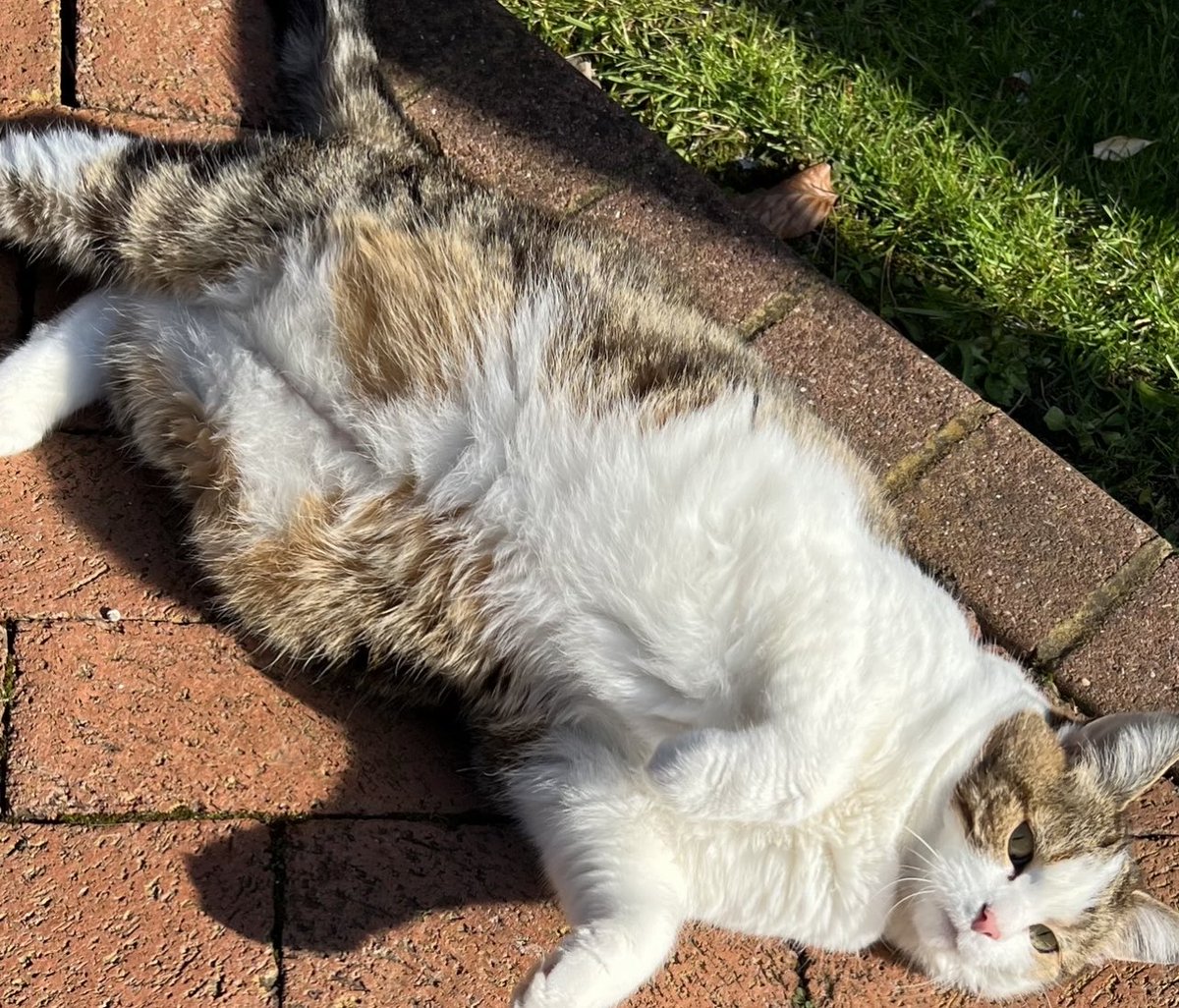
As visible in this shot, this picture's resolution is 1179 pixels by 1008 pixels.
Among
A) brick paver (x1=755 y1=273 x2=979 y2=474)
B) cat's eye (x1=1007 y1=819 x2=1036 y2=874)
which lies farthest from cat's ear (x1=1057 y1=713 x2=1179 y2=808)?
brick paver (x1=755 y1=273 x2=979 y2=474)

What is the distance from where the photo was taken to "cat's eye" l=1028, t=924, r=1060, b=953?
2.52 meters

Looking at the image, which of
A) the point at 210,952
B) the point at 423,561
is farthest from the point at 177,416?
the point at 210,952

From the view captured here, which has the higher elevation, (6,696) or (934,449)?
(934,449)

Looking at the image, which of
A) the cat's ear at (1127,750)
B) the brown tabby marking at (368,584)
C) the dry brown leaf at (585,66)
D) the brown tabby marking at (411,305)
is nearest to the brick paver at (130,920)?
the brown tabby marking at (368,584)

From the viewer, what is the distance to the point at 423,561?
2.45 meters

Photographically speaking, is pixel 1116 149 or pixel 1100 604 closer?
pixel 1100 604

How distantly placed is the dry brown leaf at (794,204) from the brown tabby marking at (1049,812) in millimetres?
1795

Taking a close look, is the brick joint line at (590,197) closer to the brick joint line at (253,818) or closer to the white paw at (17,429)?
the white paw at (17,429)

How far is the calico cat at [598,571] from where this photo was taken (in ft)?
7.60

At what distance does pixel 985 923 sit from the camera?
2.39 m

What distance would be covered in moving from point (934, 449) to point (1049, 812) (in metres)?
1.04

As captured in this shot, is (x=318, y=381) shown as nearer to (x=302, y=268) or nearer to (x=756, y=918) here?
(x=302, y=268)

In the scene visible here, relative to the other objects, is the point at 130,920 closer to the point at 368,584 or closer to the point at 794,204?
the point at 368,584

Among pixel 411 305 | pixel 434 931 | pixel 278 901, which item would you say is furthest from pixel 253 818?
pixel 411 305
